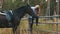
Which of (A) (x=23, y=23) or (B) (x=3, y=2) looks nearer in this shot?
(A) (x=23, y=23)

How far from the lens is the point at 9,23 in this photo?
11234 millimetres

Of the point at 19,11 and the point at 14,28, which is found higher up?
the point at 19,11

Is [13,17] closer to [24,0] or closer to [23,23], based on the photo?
[23,23]

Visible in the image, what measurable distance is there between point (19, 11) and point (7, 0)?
28.1m

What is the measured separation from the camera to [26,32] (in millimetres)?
12461

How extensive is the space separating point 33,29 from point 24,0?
85.1 ft

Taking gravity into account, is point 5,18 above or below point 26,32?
above

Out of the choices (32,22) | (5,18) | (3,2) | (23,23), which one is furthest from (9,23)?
(3,2)

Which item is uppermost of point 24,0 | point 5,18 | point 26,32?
point 24,0

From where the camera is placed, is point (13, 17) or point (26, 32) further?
point (26, 32)

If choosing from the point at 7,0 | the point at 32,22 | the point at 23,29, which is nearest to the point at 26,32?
the point at 23,29

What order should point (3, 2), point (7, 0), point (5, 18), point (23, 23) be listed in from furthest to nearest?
point (7, 0), point (3, 2), point (23, 23), point (5, 18)

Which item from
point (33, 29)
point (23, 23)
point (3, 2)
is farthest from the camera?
point (3, 2)

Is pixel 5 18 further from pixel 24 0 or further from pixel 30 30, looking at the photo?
pixel 24 0
